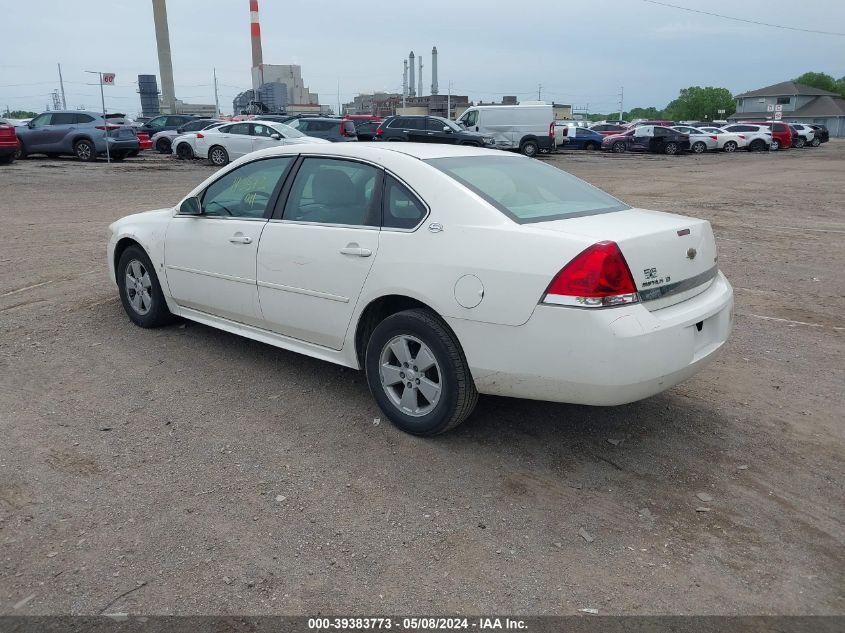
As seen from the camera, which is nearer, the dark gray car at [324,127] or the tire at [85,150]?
the tire at [85,150]

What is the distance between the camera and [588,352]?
3342mm

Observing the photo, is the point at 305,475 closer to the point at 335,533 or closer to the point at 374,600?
the point at 335,533

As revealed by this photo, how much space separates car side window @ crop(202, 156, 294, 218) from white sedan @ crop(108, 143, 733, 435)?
0.01 meters

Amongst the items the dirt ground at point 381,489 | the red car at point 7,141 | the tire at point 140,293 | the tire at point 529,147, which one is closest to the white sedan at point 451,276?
the dirt ground at point 381,489

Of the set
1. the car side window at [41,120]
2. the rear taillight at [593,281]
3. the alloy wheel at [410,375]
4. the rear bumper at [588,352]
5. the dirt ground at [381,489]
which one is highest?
the car side window at [41,120]

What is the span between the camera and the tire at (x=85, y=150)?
80.1 ft

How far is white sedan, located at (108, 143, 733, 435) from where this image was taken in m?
3.40

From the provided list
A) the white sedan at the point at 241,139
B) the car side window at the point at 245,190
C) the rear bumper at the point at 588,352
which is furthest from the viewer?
the white sedan at the point at 241,139

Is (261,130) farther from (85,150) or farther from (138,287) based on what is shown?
(138,287)

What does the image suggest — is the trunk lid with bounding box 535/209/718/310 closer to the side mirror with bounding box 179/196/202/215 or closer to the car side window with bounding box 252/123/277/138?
the side mirror with bounding box 179/196/202/215

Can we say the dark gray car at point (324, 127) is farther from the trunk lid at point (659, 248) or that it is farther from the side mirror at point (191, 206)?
the trunk lid at point (659, 248)

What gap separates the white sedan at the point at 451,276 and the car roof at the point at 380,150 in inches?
0.6

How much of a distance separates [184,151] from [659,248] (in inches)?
998

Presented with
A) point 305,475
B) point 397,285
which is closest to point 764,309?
point 397,285
